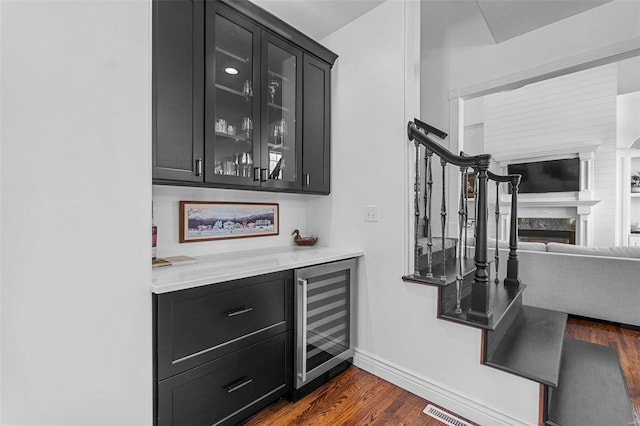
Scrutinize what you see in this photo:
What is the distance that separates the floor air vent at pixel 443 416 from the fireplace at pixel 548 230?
5.49 meters

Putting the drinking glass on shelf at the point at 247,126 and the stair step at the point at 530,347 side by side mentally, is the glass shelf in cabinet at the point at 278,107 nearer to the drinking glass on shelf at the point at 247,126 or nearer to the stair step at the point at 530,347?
the drinking glass on shelf at the point at 247,126

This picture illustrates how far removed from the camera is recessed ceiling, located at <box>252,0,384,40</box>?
2.24m

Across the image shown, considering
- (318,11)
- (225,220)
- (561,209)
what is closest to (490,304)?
(225,220)

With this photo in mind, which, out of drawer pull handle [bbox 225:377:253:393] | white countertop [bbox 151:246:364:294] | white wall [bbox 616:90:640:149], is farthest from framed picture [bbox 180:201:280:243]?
white wall [bbox 616:90:640:149]

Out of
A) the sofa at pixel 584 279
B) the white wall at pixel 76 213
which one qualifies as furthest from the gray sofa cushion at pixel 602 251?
the white wall at pixel 76 213

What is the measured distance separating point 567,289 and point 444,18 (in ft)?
9.86

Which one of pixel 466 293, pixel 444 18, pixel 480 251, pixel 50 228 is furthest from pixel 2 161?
pixel 444 18

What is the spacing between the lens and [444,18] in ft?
9.36

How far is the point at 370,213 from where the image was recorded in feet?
7.62

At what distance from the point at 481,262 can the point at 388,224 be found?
25.7 inches

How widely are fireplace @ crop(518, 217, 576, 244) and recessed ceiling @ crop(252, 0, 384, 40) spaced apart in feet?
18.9

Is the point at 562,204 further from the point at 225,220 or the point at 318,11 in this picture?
the point at 225,220

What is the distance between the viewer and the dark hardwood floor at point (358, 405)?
1739 millimetres

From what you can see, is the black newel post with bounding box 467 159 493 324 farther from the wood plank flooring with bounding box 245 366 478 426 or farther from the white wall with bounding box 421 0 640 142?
the white wall with bounding box 421 0 640 142
